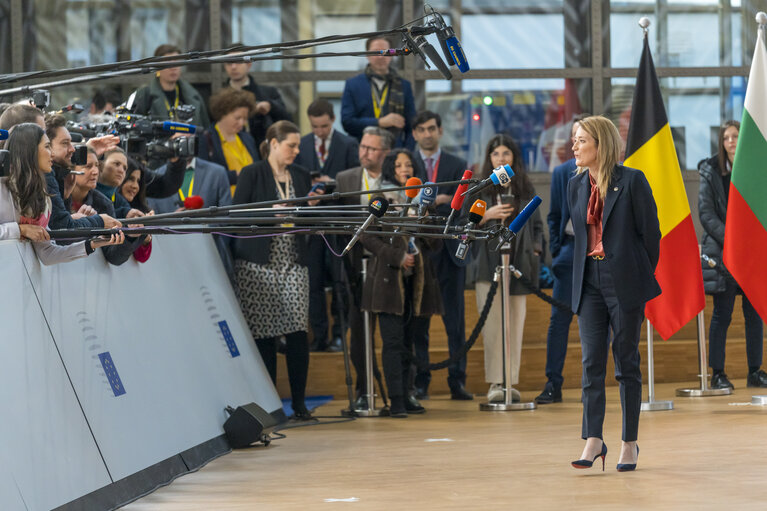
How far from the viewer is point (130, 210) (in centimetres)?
537

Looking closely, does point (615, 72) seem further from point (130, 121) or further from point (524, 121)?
point (130, 121)

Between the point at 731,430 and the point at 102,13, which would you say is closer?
the point at 731,430

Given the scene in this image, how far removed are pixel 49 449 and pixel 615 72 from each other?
7.38 metres

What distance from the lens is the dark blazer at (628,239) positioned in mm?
4793

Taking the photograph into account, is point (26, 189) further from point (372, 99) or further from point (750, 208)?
point (750, 208)

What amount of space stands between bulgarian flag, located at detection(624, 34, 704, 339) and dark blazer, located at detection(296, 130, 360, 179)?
1934 millimetres

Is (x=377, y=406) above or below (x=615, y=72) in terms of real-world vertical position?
below

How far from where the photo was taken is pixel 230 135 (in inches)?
298

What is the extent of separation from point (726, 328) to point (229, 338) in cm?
364

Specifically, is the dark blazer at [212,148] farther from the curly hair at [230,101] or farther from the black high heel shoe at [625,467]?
the black high heel shoe at [625,467]

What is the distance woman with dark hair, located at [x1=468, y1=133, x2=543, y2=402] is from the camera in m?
7.33

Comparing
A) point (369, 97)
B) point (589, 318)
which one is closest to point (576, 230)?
point (589, 318)

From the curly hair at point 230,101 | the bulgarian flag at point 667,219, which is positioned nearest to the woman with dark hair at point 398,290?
the curly hair at point 230,101

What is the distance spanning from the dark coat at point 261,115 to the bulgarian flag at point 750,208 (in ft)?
10.3
